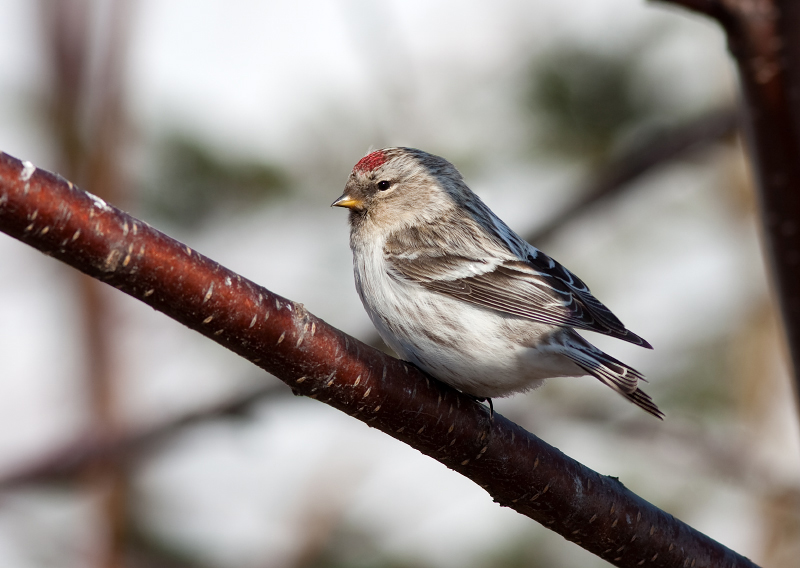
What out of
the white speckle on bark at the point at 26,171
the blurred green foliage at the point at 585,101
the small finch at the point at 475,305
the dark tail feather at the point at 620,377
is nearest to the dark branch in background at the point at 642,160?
the blurred green foliage at the point at 585,101

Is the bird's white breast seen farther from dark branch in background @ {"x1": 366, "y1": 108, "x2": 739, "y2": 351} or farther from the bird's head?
dark branch in background @ {"x1": 366, "y1": 108, "x2": 739, "y2": 351}

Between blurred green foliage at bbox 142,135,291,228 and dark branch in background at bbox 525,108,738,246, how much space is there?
Result: 1.70m

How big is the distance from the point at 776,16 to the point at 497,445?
1870mm

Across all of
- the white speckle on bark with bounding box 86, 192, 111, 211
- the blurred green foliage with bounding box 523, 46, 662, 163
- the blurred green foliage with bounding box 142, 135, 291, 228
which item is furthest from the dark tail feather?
the blurred green foliage with bounding box 142, 135, 291, 228

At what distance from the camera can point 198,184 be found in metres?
5.10

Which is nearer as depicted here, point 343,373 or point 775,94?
point 343,373

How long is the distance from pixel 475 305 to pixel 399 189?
87 cm

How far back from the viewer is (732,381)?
572cm

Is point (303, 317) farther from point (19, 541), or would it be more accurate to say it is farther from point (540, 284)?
point (19, 541)

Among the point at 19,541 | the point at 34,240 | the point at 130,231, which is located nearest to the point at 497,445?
the point at 130,231

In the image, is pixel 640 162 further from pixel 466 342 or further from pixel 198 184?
pixel 198 184

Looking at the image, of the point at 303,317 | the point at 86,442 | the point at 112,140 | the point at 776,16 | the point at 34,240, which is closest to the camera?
the point at 34,240

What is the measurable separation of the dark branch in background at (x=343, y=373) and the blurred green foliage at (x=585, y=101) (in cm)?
278

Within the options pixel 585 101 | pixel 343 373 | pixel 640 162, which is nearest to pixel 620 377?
pixel 343 373
